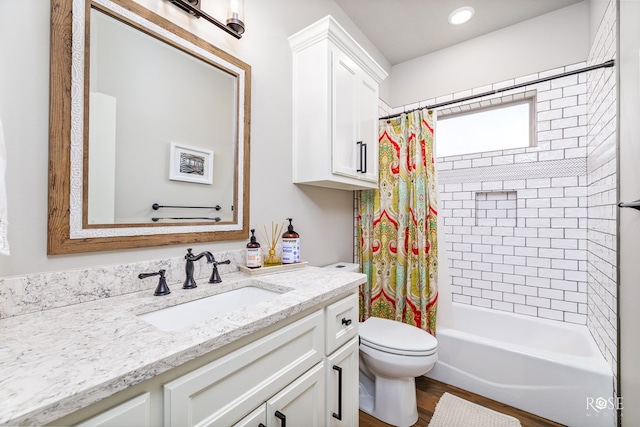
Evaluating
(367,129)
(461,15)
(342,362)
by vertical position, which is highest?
(461,15)

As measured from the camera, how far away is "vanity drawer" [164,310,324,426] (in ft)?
2.05

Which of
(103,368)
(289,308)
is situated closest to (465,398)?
(289,308)

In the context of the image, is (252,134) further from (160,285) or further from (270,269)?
(160,285)

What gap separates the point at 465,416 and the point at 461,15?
275 centimetres

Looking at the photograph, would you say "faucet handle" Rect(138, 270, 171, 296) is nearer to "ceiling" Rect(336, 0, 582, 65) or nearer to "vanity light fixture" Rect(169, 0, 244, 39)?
"vanity light fixture" Rect(169, 0, 244, 39)

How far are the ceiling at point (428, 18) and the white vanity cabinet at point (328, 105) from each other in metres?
0.61

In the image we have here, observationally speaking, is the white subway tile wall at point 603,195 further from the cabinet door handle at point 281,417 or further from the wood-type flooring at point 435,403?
the cabinet door handle at point 281,417

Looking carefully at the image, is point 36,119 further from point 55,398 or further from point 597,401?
point 597,401

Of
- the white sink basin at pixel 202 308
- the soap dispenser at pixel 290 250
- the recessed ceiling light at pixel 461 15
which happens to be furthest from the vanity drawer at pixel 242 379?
the recessed ceiling light at pixel 461 15

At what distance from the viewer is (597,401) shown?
1.46 meters

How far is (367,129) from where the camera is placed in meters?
1.96

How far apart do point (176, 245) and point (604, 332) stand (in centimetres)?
231

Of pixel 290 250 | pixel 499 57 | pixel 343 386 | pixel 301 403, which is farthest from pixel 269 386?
pixel 499 57

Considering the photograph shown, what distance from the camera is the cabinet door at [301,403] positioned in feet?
2.79
